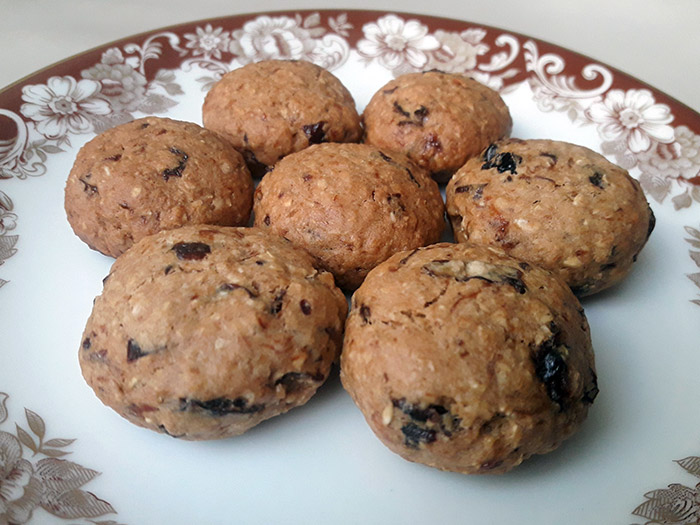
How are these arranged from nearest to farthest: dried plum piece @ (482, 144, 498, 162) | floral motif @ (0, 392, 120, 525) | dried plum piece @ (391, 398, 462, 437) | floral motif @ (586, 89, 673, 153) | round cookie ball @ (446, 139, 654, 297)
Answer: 1. dried plum piece @ (391, 398, 462, 437)
2. floral motif @ (0, 392, 120, 525)
3. round cookie ball @ (446, 139, 654, 297)
4. dried plum piece @ (482, 144, 498, 162)
5. floral motif @ (586, 89, 673, 153)

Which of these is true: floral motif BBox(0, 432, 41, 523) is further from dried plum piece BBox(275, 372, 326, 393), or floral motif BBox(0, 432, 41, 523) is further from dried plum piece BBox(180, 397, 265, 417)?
dried plum piece BBox(275, 372, 326, 393)

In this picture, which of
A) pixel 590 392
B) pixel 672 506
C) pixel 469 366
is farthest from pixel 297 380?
pixel 672 506

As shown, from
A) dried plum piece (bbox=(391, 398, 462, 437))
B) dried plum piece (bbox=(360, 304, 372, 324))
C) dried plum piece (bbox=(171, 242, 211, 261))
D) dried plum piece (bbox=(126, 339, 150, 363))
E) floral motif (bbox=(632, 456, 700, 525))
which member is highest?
dried plum piece (bbox=(171, 242, 211, 261))

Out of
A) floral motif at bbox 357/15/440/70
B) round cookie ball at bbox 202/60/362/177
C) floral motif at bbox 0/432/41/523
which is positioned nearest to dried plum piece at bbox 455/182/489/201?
round cookie ball at bbox 202/60/362/177

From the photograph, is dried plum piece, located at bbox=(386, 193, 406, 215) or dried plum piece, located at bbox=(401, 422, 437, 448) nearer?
dried plum piece, located at bbox=(401, 422, 437, 448)

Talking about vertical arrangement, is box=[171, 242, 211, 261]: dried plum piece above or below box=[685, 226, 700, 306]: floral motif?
above

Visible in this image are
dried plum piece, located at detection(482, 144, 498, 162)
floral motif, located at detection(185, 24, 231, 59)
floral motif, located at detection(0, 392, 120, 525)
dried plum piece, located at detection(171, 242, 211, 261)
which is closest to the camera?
floral motif, located at detection(0, 392, 120, 525)

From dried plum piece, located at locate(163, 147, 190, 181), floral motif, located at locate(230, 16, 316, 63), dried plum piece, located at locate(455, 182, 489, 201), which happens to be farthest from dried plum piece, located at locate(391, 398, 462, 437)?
floral motif, located at locate(230, 16, 316, 63)
